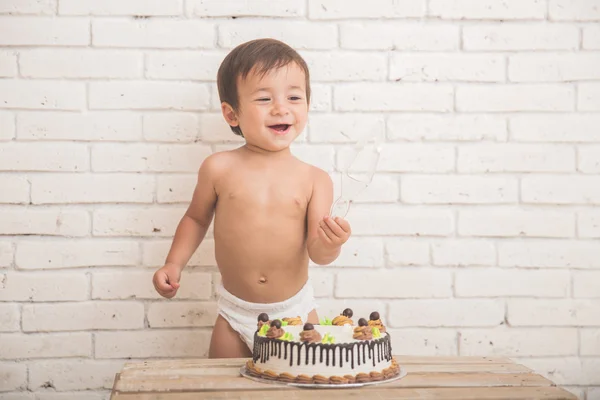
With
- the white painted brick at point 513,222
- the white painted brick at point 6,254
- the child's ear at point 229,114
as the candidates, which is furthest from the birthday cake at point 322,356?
the white painted brick at point 6,254

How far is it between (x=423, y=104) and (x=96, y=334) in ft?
3.96

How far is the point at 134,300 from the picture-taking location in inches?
90.2

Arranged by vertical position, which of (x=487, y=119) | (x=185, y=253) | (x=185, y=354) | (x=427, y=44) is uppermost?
(x=427, y=44)

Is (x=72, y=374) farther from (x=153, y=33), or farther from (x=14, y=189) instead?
(x=153, y=33)

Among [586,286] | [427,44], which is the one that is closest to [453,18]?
[427,44]

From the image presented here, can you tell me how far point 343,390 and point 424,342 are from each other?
0.97 m

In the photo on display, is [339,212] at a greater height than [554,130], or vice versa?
[554,130]

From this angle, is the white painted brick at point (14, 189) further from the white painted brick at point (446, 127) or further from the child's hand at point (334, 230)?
the white painted brick at point (446, 127)

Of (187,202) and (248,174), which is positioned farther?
(187,202)

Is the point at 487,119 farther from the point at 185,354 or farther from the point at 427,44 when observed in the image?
the point at 185,354

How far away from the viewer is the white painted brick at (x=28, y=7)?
2225mm

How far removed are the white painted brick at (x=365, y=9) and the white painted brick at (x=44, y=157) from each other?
2.64 ft

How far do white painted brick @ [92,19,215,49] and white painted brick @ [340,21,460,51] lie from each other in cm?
42

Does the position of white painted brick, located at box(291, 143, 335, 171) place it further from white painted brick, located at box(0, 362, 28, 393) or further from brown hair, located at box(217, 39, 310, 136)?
white painted brick, located at box(0, 362, 28, 393)
